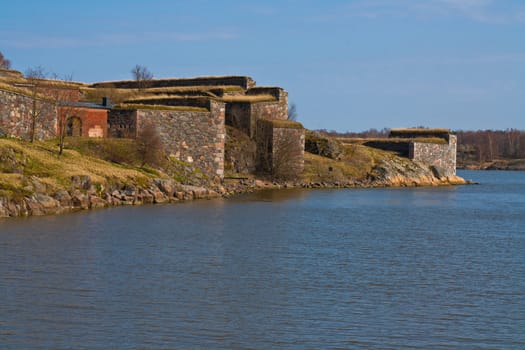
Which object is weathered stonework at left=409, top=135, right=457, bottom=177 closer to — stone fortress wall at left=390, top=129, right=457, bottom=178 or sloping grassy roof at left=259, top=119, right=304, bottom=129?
stone fortress wall at left=390, top=129, right=457, bottom=178

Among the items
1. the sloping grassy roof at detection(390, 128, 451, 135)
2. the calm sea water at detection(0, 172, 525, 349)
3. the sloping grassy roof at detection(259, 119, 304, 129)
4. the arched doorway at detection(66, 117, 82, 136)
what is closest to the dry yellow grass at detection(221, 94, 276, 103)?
the sloping grassy roof at detection(259, 119, 304, 129)

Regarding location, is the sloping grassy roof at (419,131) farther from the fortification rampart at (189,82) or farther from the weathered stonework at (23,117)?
the weathered stonework at (23,117)

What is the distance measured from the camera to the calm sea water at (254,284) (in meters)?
12.1

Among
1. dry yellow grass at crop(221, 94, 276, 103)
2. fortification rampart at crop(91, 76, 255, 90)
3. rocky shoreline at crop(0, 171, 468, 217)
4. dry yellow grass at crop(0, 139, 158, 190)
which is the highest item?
fortification rampart at crop(91, 76, 255, 90)

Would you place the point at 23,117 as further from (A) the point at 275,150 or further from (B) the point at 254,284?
(B) the point at 254,284

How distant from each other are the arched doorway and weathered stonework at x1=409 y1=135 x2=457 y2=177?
3365 cm

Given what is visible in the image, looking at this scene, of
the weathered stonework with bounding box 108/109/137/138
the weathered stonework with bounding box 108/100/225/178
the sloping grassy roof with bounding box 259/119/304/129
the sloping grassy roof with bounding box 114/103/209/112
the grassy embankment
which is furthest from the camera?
the sloping grassy roof with bounding box 259/119/304/129

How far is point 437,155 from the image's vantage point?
69312 mm

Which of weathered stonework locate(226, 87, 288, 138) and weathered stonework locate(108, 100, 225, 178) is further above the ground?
weathered stonework locate(226, 87, 288, 138)

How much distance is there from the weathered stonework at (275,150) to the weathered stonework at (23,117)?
16302 mm

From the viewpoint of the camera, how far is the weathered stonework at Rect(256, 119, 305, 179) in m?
53.6

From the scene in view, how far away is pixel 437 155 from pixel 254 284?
55800 millimetres

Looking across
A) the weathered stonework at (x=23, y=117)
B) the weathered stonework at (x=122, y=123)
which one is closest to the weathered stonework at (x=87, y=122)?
the weathered stonework at (x=122, y=123)

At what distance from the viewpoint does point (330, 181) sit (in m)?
57.5
